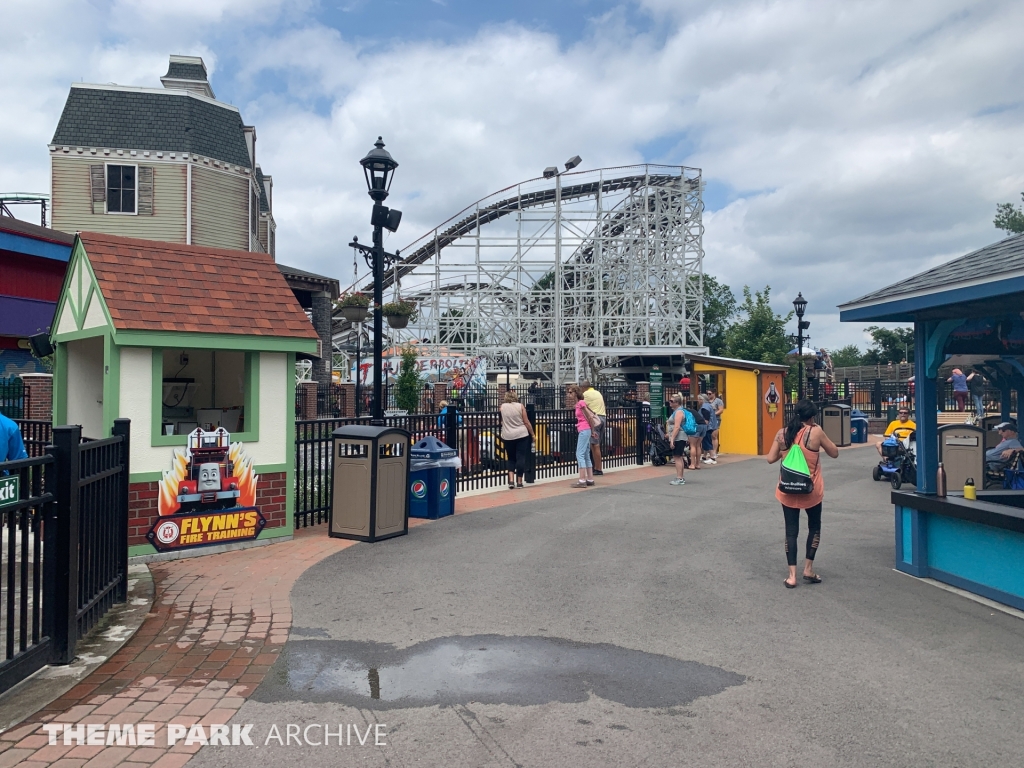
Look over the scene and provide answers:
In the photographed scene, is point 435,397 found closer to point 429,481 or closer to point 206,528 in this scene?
point 429,481

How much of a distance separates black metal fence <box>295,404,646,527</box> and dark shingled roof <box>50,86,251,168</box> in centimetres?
1672

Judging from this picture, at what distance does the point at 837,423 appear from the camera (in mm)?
22156

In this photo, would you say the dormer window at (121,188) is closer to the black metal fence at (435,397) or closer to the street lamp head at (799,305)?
the black metal fence at (435,397)

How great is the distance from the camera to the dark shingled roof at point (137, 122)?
24.9 m

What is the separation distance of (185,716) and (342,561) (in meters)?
3.80

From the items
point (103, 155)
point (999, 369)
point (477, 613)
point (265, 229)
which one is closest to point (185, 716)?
point (477, 613)

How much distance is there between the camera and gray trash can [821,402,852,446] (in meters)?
22.0

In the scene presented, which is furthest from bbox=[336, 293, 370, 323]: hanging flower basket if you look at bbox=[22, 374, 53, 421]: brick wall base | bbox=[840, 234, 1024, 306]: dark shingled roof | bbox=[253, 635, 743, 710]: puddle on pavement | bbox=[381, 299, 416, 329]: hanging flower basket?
bbox=[253, 635, 743, 710]: puddle on pavement

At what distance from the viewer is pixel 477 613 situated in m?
6.34

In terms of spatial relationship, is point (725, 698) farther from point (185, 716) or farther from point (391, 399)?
point (391, 399)

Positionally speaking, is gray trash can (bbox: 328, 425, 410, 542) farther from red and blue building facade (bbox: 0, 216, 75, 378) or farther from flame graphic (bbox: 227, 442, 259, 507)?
red and blue building facade (bbox: 0, 216, 75, 378)

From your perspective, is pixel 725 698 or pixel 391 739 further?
pixel 725 698

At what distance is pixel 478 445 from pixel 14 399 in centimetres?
994

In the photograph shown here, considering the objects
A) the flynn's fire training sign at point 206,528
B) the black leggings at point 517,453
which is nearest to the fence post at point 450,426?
the black leggings at point 517,453
